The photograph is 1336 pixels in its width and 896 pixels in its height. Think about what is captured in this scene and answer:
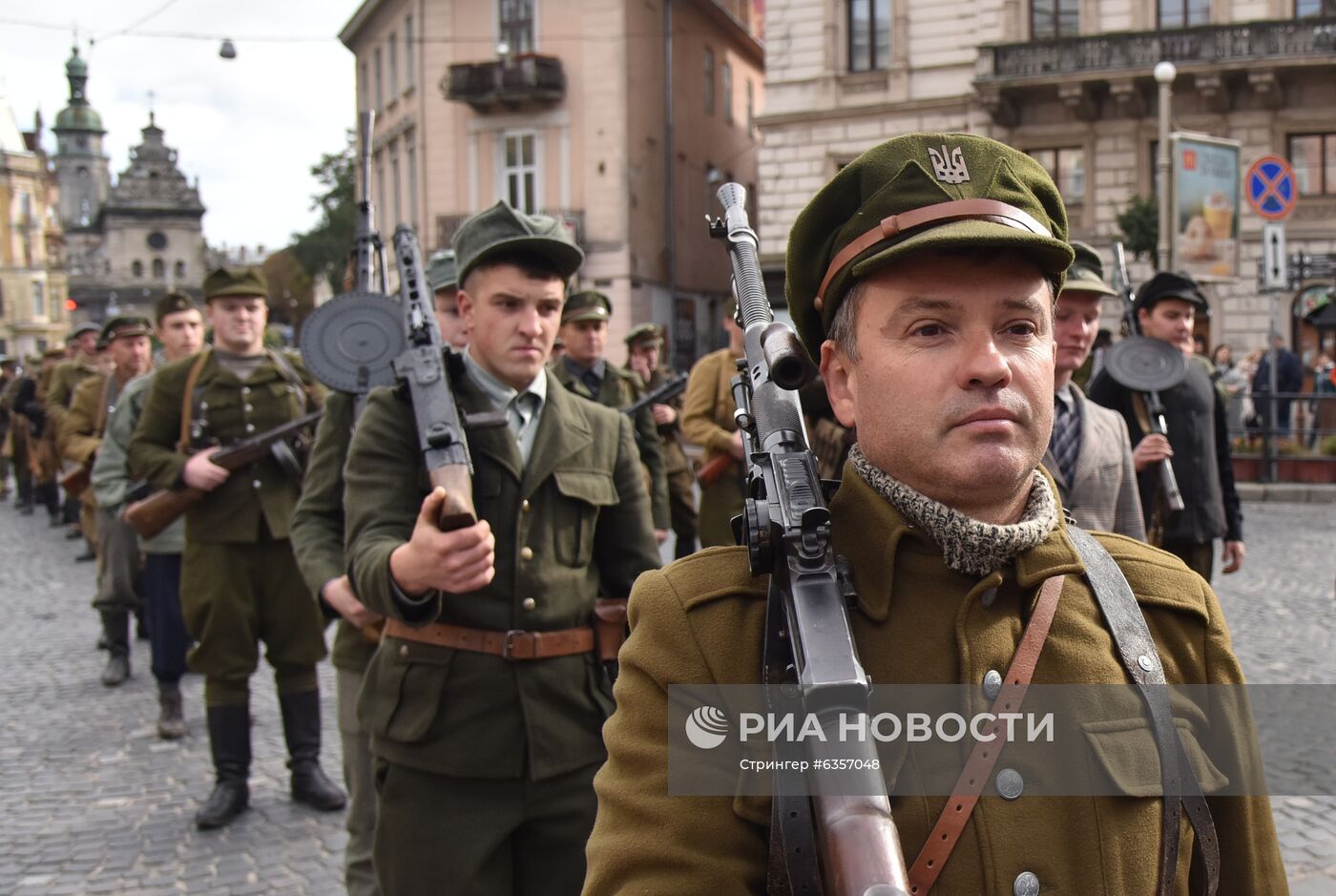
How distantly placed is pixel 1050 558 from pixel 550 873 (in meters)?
1.84

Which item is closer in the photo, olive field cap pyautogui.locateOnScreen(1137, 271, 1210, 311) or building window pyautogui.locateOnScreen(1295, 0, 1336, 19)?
olive field cap pyautogui.locateOnScreen(1137, 271, 1210, 311)

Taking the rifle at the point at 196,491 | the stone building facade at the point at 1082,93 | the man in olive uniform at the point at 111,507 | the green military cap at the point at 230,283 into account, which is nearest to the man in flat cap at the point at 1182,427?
the rifle at the point at 196,491

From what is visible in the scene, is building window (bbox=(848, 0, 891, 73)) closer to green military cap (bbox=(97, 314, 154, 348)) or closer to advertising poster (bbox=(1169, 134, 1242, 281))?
advertising poster (bbox=(1169, 134, 1242, 281))

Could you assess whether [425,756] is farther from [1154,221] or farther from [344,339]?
[1154,221]

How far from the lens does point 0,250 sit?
113062mm

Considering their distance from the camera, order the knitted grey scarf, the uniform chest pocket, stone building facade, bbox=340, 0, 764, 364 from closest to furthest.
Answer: the knitted grey scarf → the uniform chest pocket → stone building facade, bbox=340, 0, 764, 364

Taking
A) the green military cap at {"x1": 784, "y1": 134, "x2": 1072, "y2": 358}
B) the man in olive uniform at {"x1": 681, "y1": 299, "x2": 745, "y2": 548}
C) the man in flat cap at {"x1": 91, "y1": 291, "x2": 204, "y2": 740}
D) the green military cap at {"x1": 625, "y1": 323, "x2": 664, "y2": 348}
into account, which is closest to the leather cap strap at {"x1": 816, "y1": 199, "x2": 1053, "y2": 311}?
the green military cap at {"x1": 784, "y1": 134, "x2": 1072, "y2": 358}

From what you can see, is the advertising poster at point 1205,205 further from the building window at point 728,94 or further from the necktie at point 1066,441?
the building window at point 728,94

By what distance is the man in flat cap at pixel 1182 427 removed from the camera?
5754 mm

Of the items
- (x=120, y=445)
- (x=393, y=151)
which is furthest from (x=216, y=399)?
(x=393, y=151)

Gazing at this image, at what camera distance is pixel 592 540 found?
351 centimetres

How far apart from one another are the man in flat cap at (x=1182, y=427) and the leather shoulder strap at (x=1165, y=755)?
13.3 ft

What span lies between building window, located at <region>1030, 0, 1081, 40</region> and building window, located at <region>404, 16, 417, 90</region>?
17.4 meters

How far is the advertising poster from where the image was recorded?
1719 centimetres
